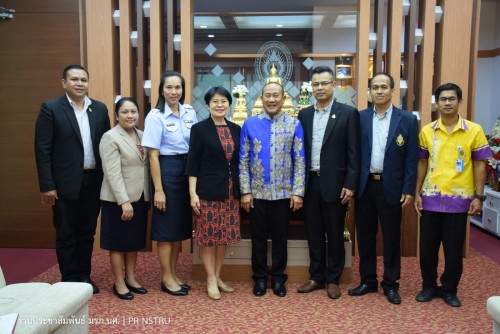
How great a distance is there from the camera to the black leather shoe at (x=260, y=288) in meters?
3.22

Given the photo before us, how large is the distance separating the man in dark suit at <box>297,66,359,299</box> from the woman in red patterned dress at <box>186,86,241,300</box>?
539 millimetres

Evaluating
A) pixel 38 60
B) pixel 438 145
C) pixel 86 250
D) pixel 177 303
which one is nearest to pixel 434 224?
pixel 438 145

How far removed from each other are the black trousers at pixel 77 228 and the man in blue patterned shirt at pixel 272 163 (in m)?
1.12

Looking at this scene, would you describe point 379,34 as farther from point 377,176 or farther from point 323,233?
point 323,233

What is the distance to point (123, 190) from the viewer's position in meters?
3.00

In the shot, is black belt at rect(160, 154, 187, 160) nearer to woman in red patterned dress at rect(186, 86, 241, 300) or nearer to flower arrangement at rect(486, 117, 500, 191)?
woman in red patterned dress at rect(186, 86, 241, 300)

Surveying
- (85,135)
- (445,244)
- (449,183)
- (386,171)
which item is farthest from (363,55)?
(85,135)

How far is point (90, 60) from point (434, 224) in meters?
3.34

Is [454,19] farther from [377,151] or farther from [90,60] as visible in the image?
[90,60]

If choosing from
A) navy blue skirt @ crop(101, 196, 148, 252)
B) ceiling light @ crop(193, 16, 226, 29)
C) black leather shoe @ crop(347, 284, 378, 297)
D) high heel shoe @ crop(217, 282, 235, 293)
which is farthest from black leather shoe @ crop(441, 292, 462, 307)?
ceiling light @ crop(193, 16, 226, 29)

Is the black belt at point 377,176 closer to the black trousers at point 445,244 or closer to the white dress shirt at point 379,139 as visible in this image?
the white dress shirt at point 379,139

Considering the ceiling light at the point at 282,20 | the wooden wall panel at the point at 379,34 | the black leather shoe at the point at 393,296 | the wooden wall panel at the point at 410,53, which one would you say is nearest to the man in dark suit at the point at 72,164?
the black leather shoe at the point at 393,296

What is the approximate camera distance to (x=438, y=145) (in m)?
3.01

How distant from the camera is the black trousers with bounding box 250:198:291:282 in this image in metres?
3.18
